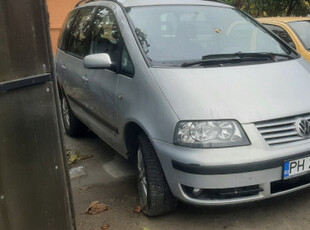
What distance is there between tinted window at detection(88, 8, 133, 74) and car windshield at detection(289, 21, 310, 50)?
9.92ft

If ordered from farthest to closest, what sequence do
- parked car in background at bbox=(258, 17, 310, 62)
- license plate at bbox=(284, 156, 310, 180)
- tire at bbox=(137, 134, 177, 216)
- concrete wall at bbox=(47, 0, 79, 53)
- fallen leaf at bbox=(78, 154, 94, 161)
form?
1. concrete wall at bbox=(47, 0, 79, 53)
2. parked car in background at bbox=(258, 17, 310, 62)
3. fallen leaf at bbox=(78, 154, 94, 161)
4. tire at bbox=(137, 134, 177, 216)
5. license plate at bbox=(284, 156, 310, 180)

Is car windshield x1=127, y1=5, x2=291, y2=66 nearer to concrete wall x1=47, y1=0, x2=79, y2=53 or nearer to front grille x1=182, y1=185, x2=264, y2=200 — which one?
front grille x1=182, y1=185, x2=264, y2=200

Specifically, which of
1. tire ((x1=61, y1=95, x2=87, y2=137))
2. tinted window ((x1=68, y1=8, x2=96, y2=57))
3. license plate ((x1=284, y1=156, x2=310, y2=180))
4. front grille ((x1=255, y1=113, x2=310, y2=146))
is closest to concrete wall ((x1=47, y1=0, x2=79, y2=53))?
tire ((x1=61, y1=95, x2=87, y2=137))

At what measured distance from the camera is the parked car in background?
560 cm

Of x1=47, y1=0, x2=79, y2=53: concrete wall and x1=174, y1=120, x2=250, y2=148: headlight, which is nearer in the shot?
x1=174, y1=120, x2=250, y2=148: headlight

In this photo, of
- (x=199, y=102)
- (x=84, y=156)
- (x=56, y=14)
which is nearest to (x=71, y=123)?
(x=84, y=156)

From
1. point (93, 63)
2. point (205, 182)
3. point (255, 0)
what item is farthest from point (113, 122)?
point (255, 0)

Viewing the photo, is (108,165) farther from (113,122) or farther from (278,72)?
(278,72)

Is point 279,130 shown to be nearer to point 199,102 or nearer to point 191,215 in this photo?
point 199,102

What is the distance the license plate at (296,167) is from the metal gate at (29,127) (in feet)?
4.85

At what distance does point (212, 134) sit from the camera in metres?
2.71

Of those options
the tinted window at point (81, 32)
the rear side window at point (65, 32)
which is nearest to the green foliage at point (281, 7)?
the rear side window at point (65, 32)

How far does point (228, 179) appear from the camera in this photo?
2676 millimetres

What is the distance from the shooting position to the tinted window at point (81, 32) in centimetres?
447
